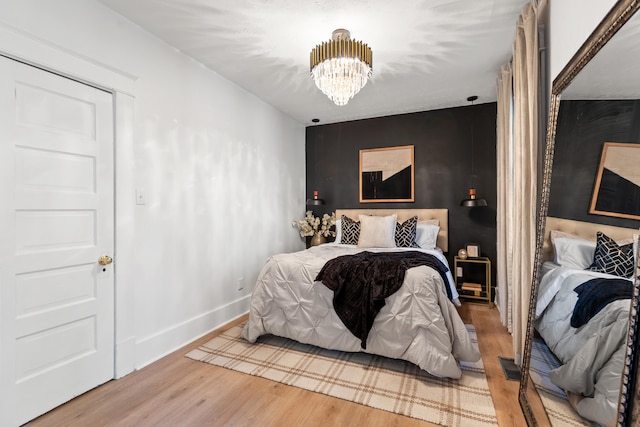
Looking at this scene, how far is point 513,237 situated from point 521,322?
0.68 metres

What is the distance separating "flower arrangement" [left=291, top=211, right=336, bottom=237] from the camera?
14.9ft

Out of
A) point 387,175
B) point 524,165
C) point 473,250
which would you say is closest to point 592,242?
point 524,165

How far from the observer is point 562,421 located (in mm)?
1243

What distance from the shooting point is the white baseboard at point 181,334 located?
230 cm

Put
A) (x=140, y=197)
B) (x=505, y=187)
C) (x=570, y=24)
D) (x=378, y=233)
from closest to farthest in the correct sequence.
A: (x=570, y=24) → (x=140, y=197) → (x=505, y=187) → (x=378, y=233)

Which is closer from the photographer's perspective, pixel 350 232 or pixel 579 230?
pixel 579 230

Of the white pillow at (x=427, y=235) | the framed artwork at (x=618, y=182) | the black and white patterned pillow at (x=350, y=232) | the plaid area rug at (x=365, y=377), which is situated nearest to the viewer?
the framed artwork at (x=618, y=182)

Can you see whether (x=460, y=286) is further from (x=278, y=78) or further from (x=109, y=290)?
(x=109, y=290)

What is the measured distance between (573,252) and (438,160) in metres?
2.94

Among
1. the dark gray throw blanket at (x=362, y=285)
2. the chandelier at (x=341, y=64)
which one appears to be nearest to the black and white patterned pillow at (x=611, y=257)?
the dark gray throw blanket at (x=362, y=285)

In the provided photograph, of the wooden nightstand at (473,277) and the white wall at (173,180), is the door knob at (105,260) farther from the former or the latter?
the wooden nightstand at (473,277)

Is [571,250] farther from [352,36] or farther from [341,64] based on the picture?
[352,36]

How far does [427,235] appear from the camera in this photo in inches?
149

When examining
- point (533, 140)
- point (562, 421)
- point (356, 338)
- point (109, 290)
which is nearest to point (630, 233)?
point (562, 421)
